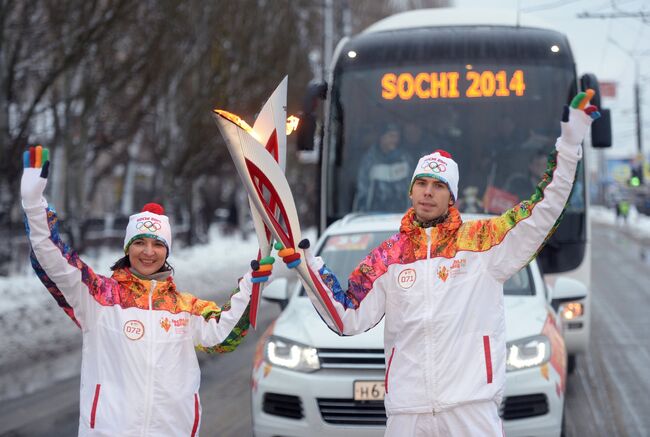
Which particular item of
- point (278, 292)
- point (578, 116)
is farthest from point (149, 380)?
point (278, 292)

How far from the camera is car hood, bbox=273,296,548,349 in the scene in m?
5.23

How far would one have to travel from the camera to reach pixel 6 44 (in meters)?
14.2

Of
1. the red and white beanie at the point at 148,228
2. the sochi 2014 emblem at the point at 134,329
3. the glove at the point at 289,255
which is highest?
the red and white beanie at the point at 148,228

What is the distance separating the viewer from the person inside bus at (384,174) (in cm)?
860

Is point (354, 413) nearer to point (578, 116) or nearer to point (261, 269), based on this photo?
point (261, 269)

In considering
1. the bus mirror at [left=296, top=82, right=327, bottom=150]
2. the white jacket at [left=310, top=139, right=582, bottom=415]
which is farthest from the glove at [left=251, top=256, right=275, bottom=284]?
the bus mirror at [left=296, top=82, right=327, bottom=150]

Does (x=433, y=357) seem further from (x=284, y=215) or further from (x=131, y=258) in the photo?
(x=131, y=258)

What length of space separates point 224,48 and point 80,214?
6.51 meters

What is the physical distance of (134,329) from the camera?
343 cm

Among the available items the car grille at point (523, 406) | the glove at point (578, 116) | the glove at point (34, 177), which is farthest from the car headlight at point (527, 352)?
the glove at point (34, 177)

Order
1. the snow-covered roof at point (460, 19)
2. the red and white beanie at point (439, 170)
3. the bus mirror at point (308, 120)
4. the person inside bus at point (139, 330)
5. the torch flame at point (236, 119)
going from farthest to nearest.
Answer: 1. the snow-covered roof at point (460, 19)
2. the bus mirror at point (308, 120)
3. the red and white beanie at point (439, 170)
4. the person inside bus at point (139, 330)
5. the torch flame at point (236, 119)

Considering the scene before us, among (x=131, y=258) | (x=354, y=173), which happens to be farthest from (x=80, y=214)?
(x=131, y=258)

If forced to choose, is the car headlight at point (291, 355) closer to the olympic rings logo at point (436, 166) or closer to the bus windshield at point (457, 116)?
the olympic rings logo at point (436, 166)

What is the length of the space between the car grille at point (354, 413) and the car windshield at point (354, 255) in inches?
45.8
